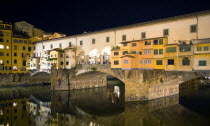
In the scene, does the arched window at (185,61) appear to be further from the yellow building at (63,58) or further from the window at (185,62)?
the yellow building at (63,58)

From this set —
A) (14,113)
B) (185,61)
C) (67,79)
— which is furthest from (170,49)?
(14,113)

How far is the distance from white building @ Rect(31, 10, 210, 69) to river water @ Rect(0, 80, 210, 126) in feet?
→ 36.7

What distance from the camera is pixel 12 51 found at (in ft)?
183

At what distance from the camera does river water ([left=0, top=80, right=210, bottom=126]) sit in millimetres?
21734

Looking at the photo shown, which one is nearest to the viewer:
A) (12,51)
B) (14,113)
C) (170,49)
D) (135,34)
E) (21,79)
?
(14,113)

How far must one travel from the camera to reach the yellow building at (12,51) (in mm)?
53487

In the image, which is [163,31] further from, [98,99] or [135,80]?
[98,99]

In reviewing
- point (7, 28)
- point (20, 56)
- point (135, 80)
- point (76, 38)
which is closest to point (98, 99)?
point (135, 80)

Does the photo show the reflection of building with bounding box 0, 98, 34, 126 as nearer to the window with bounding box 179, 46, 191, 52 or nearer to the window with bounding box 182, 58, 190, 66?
the window with bounding box 182, 58, 190, 66

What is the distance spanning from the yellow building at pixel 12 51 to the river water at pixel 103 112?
23452 mm

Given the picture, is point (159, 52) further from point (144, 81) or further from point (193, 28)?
point (193, 28)

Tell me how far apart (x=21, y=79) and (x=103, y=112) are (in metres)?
37.3

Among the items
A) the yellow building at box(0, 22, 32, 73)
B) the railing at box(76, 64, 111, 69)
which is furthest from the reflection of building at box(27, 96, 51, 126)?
the yellow building at box(0, 22, 32, 73)

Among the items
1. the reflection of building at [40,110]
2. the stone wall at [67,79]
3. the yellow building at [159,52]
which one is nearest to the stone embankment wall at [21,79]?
the stone wall at [67,79]
